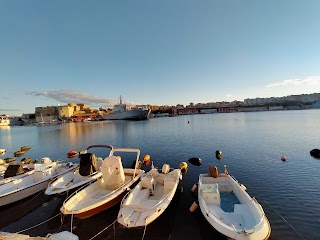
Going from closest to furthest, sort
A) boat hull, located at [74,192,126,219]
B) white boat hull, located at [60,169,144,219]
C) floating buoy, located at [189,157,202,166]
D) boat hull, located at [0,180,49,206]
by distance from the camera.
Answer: white boat hull, located at [60,169,144,219], boat hull, located at [74,192,126,219], boat hull, located at [0,180,49,206], floating buoy, located at [189,157,202,166]

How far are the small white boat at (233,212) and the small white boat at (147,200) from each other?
235 cm

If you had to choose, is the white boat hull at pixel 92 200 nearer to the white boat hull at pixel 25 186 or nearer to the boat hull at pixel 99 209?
the boat hull at pixel 99 209

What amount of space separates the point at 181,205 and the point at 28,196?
43.0 feet

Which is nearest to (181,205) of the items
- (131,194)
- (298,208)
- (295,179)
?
(131,194)

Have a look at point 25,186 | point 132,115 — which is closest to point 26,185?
point 25,186

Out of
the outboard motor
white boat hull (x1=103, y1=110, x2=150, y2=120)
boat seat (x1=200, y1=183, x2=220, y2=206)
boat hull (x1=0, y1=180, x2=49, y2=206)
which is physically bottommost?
boat hull (x1=0, y1=180, x2=49, y2=206)

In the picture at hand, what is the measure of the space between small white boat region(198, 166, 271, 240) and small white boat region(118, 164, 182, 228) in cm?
235

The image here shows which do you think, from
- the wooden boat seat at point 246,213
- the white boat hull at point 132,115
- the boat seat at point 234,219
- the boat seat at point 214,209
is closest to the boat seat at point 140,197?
the boat seat at point 214,209

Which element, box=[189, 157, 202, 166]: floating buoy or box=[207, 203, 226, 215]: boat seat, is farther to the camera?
box=[189, 157, 202, 166]: floating buoy

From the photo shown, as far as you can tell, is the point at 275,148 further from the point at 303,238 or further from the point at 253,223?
the point at 253,223

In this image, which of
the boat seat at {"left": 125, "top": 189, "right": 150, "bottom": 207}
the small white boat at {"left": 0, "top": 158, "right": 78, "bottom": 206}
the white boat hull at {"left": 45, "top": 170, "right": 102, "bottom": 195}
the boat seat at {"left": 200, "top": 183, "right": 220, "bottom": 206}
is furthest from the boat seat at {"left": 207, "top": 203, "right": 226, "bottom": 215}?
the small white boat at {"left": 0, "top": 158, "right": 78, "bottom": 206}

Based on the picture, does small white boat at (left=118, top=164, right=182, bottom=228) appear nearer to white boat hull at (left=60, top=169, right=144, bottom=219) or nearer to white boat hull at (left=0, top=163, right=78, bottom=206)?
white boat hull at (left=60, top=169, right=144, bottom=219)

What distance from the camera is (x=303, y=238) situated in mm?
9523

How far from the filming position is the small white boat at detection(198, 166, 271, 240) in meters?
8.21
